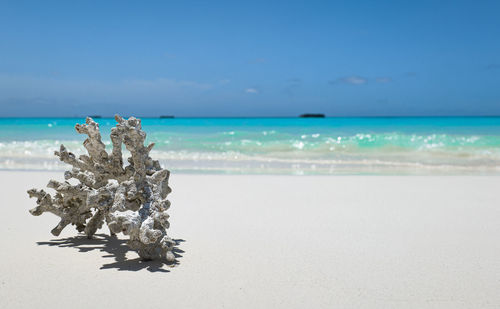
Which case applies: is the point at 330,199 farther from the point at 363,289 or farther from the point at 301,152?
the point at 301,152

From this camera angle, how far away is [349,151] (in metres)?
16.9

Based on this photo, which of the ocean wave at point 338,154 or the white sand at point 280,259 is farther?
the ocean wave at point 338,154

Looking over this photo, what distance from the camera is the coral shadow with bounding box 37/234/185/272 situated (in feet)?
9.93

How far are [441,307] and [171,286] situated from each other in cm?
166

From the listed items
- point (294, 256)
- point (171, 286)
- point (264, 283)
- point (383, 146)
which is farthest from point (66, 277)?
point (383, 146)

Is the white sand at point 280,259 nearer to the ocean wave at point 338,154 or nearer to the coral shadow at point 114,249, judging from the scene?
the coral shadow at point 114,249

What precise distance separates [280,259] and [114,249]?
1365mm

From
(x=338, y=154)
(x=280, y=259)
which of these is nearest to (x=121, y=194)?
(x=280, y=259)

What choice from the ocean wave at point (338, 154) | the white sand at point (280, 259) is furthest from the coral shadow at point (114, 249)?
the ocean wave at point (338, 154)

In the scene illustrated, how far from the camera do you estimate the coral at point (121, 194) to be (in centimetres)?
296

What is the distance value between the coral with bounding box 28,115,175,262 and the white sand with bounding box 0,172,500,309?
0.22 m

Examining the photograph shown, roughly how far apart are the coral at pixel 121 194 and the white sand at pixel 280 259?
0.22m

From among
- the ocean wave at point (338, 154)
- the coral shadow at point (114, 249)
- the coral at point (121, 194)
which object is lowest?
the ocean wave at point (338, 154)

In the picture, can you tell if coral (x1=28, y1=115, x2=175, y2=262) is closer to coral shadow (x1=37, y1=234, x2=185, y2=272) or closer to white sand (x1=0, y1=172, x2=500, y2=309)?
coral shadow (x1=37, y1=234, x2=185, y2=272)
